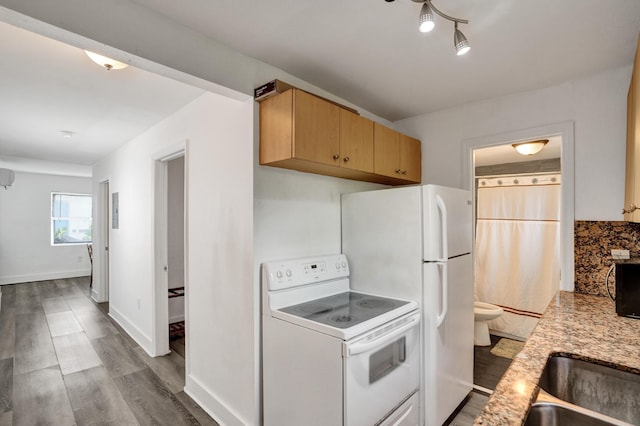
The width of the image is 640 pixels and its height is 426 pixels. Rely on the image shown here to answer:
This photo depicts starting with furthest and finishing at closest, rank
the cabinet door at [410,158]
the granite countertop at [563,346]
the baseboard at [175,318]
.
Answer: the baseboard at [175,318] < the cabinet door at [410,158] < the granite countertop at [563,346]

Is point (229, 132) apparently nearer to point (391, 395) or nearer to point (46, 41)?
point (46, 41)

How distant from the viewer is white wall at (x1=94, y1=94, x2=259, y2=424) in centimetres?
197

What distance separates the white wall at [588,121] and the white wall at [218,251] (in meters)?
2.02

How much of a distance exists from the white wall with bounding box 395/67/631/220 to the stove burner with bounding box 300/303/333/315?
6.21 feet

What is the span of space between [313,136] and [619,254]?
216cm

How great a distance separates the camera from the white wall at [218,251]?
6.45 ft

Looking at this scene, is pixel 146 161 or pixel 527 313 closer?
pixel 146 161

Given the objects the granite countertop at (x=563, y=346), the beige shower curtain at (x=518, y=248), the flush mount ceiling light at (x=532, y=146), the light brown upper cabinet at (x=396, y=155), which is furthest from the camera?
the beige shower curtain at (x=518, y=248)

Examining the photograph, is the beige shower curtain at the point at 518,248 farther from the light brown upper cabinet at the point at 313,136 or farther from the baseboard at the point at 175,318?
the baseboard at the point at 175,318

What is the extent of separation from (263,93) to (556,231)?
364 centimetres

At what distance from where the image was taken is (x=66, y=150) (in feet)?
14.4

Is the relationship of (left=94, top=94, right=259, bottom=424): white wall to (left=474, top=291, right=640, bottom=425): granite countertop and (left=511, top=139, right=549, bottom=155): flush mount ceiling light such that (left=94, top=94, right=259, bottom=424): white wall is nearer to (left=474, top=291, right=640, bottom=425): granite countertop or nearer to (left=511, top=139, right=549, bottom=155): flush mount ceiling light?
(left=474, top=291, right=640, bottom=425): granite countertop

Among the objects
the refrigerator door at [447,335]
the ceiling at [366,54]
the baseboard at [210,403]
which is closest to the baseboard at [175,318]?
the baseboard at [210,403]

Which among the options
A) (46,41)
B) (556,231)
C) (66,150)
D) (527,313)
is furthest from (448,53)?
(66,150)
